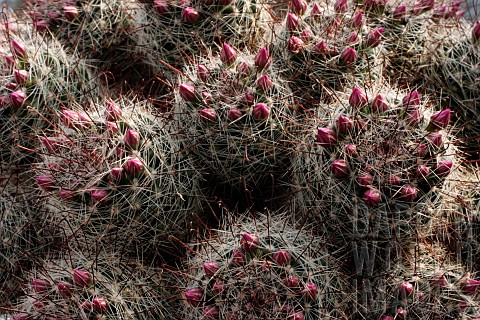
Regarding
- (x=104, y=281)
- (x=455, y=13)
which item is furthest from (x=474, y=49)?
(x=104, y=281)

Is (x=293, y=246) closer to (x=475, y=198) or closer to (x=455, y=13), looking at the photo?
(x=475, y=198)

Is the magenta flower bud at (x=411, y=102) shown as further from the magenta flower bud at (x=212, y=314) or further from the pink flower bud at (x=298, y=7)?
the magenta flower bud at (x=212, y=314)

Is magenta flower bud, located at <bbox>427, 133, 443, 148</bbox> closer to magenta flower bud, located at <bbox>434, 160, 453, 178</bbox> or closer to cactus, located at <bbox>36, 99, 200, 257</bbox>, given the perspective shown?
magenta flower bud, located at <bbox>434, 160, 453, 178</bbox>

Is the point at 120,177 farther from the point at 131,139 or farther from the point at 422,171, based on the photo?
the point at 422,171

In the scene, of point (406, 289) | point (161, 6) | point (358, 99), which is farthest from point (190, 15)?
point (406, 289)

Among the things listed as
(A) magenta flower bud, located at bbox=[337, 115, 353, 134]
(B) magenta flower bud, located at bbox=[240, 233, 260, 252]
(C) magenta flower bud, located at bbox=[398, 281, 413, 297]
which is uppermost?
(A) magenta flower bud, located at bbox=[337, 115, 353, 134]

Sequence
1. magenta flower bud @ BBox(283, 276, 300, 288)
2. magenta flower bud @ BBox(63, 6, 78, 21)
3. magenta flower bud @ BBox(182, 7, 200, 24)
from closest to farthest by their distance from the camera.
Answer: magenta flower bud @ BBox(283, 276, 300, 288) → magenta flower bud @ BBox(182, 7, 200, 24) → magenta flower bud @ BBox(63, 6, 78, 21)

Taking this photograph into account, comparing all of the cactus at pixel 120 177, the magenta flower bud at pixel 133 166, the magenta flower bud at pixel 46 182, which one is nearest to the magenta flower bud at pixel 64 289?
the cactus at pixel 120 177


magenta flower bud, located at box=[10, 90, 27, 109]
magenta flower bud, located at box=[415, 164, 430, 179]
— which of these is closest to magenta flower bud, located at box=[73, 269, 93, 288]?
magenta flower bud, located at box=[10, 90, 27, 109]
